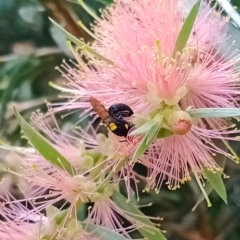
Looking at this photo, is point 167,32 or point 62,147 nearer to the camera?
point 167,32

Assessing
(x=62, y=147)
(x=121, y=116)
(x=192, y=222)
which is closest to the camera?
(x=121, y=116)

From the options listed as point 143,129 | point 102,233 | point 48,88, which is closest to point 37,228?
point 102,233

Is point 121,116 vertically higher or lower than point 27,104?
higher

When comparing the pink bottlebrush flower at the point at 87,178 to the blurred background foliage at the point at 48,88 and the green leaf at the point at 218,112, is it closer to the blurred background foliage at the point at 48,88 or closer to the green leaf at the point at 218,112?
the green leaf at the point at 218,112

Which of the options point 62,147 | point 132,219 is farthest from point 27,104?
point 132,219

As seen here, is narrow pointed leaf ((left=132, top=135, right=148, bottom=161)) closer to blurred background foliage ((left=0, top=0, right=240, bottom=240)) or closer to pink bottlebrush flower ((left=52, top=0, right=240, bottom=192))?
pink bottlebrush flower ((left=52, top=0, right=240, bottom=192))

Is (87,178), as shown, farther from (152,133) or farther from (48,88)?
(48,88)

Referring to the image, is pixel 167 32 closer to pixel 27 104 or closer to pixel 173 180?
pixel 173 180
